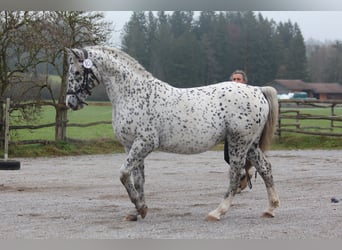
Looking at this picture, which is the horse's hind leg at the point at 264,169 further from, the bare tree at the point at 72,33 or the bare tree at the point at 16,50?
the bare tree at the point at 16,50

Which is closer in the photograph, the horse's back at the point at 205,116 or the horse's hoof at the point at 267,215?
the horse's back at the point at 205,116

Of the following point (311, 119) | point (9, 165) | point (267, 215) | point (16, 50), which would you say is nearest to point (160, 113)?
point (267, 215)

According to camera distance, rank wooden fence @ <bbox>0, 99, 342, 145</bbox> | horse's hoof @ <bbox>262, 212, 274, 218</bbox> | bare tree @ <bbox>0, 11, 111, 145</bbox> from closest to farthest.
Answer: horse's hoof @ <bbox>262, 212, 274, 218</bbox>, bare tree @ <bbox>0, 11, 111, 145</bbox>, wooden fence @ <bbox>0, 99, 342, 145</bbox>

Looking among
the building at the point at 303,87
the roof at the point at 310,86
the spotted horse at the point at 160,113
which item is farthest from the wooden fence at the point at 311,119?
the spotted horse at the point at 160,113

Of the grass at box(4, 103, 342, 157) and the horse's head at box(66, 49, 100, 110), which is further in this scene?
the grass at box(4, 103, 342, 157)

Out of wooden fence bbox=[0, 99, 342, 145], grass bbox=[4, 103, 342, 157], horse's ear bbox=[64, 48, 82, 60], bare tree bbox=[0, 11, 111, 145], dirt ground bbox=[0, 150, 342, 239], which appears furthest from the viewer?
wooden fence bbox=[0, 99, 342, 145]

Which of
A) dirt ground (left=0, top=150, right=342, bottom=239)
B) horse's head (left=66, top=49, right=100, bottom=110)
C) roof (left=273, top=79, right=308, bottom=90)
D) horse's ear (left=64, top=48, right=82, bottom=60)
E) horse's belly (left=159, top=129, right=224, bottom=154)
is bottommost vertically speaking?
dirt ground (left=0, top=150, right=342, bottom=239)

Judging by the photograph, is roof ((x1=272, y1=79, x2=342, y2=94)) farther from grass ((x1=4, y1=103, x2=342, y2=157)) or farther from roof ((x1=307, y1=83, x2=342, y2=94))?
grass ((x1=4, y1=103, x2=342, y2=157))

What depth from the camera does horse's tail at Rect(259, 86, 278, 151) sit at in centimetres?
541

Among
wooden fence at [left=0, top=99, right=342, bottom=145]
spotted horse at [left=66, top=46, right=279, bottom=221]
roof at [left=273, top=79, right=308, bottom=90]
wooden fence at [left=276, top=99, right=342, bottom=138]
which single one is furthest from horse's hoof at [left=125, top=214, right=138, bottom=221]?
wooden fence at [left=276, top=99, right=342, bottom=138]

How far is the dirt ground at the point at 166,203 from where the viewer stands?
4605 millimetres

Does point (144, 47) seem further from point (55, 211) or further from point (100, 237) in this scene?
point (100, 237)

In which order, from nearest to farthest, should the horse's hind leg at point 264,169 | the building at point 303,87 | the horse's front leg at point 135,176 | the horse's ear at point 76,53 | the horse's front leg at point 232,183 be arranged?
the horse's front leg at point 135,176, the horse's ear at point 76,53, the horse's front leg at point 232,183, the horse's hind leg at point 264,169, the building at point 303,87

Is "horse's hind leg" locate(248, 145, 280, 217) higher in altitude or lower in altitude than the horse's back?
lower
